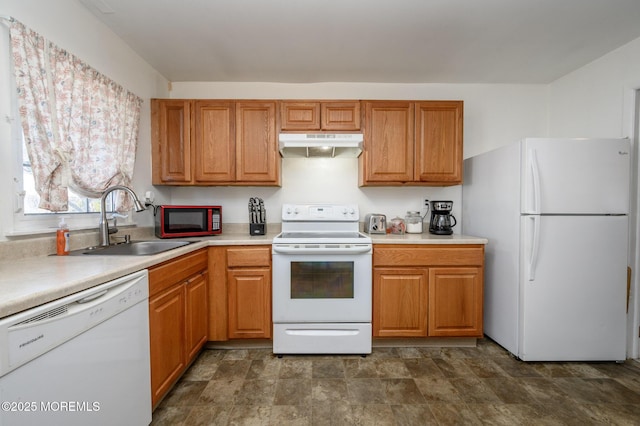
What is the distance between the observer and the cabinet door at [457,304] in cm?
219

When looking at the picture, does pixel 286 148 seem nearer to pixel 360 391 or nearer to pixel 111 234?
pixel 111 234

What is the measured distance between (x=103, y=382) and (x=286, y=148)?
1961 mm

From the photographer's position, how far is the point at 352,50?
217 centimetres

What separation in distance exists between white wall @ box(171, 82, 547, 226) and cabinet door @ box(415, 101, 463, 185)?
1.36ft

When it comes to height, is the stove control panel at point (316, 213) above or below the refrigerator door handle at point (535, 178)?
below

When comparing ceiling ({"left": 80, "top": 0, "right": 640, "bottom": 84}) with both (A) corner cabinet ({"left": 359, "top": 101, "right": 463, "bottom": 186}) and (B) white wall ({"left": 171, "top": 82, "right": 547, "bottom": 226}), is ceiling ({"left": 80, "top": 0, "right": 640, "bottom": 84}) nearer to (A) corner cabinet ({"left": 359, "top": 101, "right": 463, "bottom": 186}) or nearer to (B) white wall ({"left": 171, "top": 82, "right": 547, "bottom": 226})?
(B) white wall ({"left": 171, "top": 82, "right": 547, "bottom": 226})

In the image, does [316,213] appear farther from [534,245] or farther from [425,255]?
[534,245]

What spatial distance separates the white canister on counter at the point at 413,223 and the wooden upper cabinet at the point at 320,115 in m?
1.01

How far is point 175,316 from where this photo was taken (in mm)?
1647

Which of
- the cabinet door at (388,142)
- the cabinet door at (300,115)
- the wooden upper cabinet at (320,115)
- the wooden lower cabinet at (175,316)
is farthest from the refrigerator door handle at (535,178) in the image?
the wooden lower cabinet at (175,316)

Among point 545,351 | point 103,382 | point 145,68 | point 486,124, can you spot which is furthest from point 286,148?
point 545,351

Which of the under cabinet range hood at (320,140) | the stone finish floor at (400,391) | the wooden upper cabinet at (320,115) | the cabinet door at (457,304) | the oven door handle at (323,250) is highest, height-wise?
the wooden upper cabinet at (320,115)

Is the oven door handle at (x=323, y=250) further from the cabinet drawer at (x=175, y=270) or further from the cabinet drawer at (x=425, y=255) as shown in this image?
the cabinet drawer at (x=175, y=270)

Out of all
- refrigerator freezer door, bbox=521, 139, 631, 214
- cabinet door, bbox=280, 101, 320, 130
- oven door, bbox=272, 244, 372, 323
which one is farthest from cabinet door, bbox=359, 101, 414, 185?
refrigerator freezer door, bbox=521, 139, 631, 214
